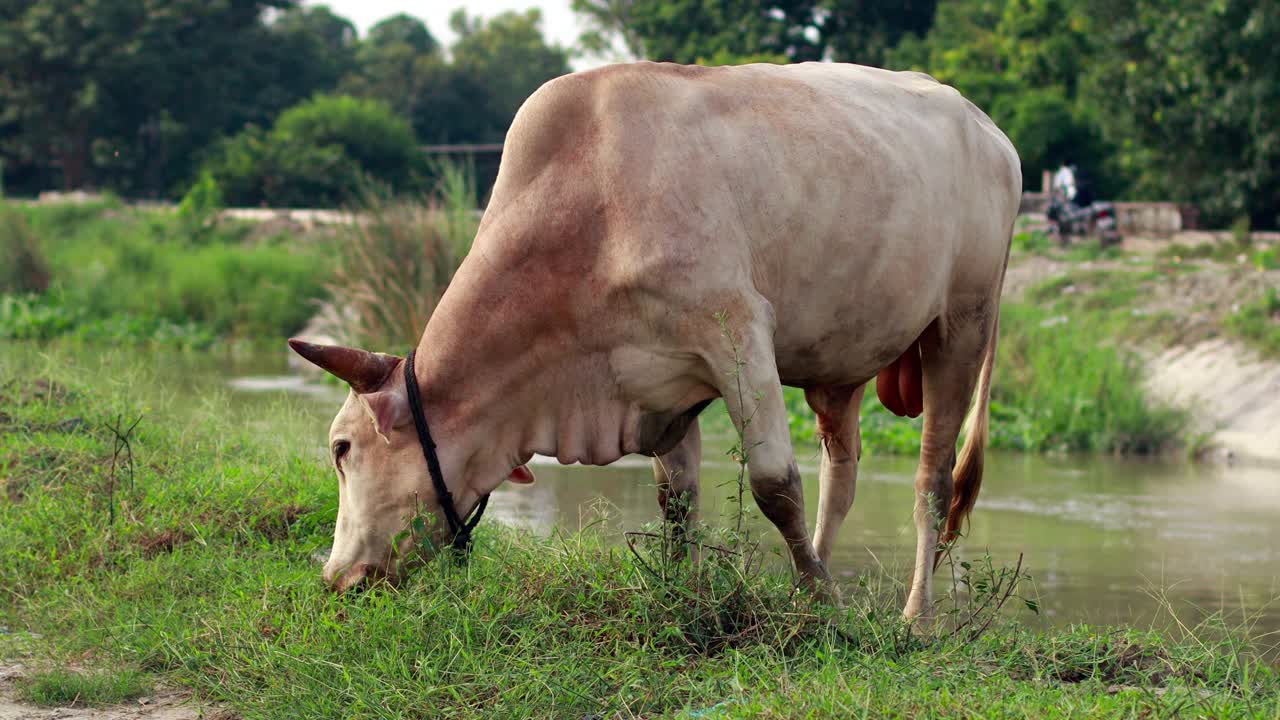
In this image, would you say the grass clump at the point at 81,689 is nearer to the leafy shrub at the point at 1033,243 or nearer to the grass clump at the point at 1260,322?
the grass clump at the point at 1260,322

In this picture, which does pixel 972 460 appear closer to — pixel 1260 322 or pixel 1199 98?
pixel 1260 322

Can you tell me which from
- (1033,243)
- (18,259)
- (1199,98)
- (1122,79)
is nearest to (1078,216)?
(1033,243)

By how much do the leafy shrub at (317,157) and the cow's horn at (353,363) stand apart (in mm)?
26210

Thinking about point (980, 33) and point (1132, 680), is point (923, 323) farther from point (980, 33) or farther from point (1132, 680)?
point (980, 33)

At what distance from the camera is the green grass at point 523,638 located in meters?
3.40

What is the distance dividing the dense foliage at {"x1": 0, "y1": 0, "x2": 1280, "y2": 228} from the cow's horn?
23.9ft

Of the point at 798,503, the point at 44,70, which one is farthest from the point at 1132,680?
→ the point at 44,70

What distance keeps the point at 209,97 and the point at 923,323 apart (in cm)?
3575

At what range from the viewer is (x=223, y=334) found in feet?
58.6

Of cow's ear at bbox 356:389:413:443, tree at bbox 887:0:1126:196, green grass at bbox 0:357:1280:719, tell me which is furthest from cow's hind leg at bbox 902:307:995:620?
tree at bbox 887:0:1126:196

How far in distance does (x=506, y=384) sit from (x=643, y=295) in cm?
47

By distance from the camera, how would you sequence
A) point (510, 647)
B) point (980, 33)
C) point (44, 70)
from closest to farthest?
point (510, 647) → point (980, 33) → point (44, 70)

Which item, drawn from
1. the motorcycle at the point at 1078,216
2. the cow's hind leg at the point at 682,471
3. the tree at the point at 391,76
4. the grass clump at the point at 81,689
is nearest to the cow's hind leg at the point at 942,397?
the cow's hind leg at the point at 682,471

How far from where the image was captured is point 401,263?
42.3ft
